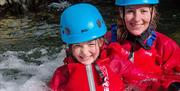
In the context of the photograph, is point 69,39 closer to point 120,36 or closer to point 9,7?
point 120,36

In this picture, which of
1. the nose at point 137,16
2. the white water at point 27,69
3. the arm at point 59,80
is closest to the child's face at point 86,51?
the arm at point 59,80

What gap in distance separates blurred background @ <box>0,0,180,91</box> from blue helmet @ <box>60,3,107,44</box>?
1.03m

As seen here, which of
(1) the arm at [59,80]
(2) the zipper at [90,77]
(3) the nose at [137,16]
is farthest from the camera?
(3) the nose at [137,16]

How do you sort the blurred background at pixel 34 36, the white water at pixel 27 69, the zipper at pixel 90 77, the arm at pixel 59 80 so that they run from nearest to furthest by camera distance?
the zipper at pixel 90 77
the arm at pixel 59 80
the white water at pixel 27 69
the blurred background at pixel 34 36

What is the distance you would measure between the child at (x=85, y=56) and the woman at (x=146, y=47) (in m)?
0.45

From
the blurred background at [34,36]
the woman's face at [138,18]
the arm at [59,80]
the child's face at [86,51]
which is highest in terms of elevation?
the woman's face at [138,18]

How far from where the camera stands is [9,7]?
1205cm

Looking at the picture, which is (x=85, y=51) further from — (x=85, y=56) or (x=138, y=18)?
(x=138, y=18)

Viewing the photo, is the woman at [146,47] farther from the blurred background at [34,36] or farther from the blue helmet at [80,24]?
the blurred background at [34,36]

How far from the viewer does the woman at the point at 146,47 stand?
427cm

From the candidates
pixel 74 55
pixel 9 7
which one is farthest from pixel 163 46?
pixel 9 7

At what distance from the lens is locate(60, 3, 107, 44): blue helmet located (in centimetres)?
363

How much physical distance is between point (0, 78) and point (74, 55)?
2312 mm

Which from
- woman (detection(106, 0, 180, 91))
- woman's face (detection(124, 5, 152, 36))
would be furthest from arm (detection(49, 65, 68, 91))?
woman's face (detection(124, 5, 152, 36))
